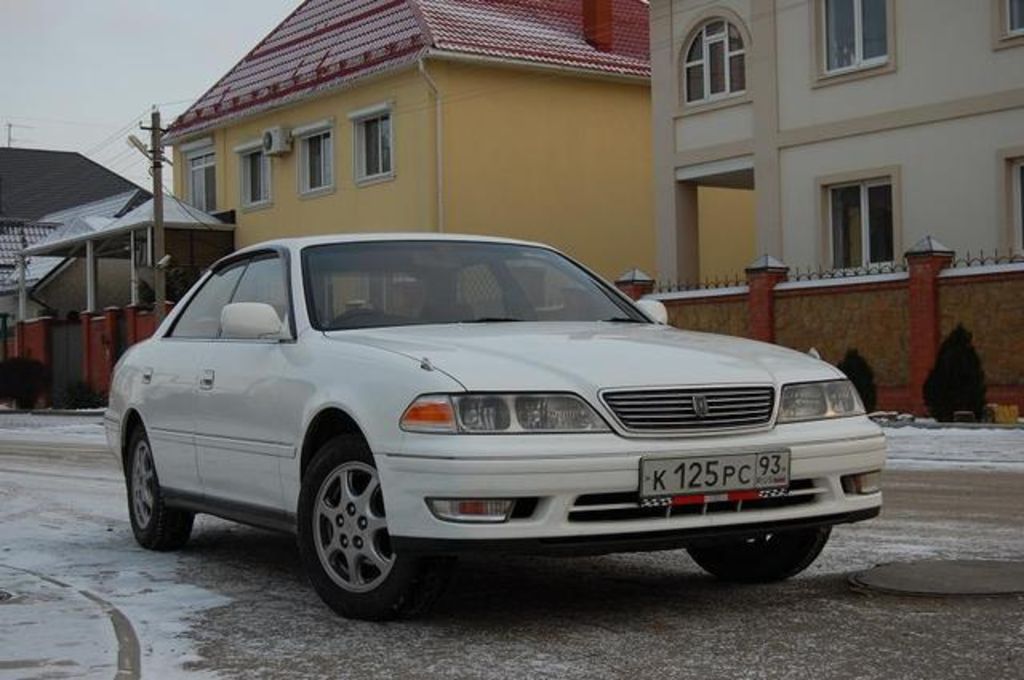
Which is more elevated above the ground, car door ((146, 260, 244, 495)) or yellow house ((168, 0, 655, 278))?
yellow house ((168, 0, 655, 278))

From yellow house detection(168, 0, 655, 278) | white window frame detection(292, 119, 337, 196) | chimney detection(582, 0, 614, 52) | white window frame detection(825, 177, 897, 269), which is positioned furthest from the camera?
white window frame detection(292, 119, 337, 196)

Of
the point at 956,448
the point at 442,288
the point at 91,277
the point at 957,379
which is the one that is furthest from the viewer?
the point at 91,277

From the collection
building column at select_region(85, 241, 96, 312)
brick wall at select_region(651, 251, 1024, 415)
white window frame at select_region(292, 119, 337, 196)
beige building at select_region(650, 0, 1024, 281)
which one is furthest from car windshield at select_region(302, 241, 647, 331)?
building column at select_region(85, 241, 96, 312)

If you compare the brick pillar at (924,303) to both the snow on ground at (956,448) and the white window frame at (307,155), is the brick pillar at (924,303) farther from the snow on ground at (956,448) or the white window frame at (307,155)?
the white window frame at (307,155)

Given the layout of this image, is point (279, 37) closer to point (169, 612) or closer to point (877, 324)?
point (877, 324)

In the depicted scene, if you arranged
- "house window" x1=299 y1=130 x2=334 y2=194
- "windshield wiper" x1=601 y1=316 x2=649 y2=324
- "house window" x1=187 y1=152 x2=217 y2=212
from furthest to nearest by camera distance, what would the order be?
"house window" x1=187 y1=152 x2=217 y2=212
"house window" x1=299 y1=130 x2=334 y2=194
"windshield wiper" x1=601 y1=316 x2=649 y2=324

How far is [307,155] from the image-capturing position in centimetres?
3306

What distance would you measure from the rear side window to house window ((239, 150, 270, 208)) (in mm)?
27063

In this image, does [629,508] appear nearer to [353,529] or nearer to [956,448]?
[353,529]

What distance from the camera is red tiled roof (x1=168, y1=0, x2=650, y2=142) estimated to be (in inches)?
1157

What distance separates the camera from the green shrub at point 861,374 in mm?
20016

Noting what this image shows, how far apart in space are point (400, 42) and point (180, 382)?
22.8m

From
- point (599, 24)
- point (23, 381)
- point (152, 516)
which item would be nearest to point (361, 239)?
point (152, 516)

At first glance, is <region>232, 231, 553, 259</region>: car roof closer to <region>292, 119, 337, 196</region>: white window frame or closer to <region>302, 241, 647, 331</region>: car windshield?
<region>302, 241, 647, 331</region>: car windshield
